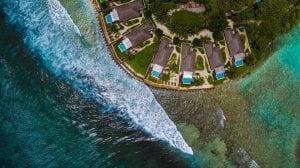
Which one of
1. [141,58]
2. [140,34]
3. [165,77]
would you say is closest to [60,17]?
[140,34]

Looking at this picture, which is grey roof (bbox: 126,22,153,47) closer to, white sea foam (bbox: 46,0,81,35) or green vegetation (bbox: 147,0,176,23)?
green vegetation (bbox: 147,0,176,23)

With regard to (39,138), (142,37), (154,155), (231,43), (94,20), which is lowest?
(154,155)

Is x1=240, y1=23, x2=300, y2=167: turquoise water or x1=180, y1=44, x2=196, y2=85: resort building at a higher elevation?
x1=180, y1=44, x2=196, y2=85: resort building

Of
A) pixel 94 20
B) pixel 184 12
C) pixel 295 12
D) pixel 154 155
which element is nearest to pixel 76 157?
pixel 154 155

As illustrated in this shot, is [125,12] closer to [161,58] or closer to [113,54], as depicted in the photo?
[113,54]

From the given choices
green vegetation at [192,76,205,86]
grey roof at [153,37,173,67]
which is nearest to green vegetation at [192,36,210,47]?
grey roof at [153,37,173,67]

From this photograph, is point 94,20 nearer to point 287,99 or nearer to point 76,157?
point 76,157

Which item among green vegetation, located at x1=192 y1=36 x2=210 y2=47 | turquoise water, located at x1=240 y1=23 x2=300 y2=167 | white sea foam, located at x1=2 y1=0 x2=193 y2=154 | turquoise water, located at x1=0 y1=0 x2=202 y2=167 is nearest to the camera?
turquoise water, located at x1=0 y1=0 x2=202 y2=167
